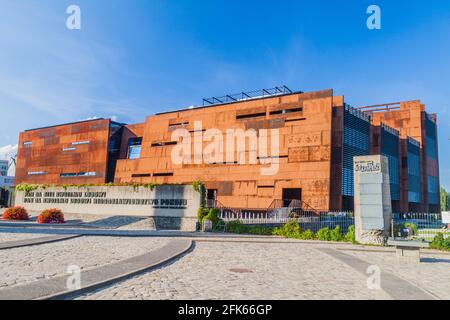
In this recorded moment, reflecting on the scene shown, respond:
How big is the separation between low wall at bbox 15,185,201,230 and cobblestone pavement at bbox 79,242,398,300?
42.5 ft

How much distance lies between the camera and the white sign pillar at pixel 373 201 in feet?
52.5

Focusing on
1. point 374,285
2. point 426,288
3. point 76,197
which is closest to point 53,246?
point 374,285

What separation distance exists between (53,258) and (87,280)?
12.3 ft

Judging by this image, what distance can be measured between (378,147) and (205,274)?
4763cm

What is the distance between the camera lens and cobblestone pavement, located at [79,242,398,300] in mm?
6395

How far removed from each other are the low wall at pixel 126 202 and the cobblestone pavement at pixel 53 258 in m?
10.6

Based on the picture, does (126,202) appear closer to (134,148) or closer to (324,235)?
(324,235)

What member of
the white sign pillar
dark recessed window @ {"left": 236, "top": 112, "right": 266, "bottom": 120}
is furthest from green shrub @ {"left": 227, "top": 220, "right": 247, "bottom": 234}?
dark recessed window @ {"left": 236, "top": 112, "right": 266, "bottom": 120}

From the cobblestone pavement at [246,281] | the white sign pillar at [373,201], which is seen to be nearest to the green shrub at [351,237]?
the white sign pillar at [373,201]

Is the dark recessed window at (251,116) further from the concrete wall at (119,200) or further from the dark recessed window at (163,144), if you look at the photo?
the concrete wall at (119,200)

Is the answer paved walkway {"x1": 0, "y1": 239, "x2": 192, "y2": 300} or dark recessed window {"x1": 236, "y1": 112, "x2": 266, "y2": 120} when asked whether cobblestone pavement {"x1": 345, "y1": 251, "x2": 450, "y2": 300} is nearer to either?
paved walkway {"x1": 0, "y1": 239, "x2": 192, "y2": 300}

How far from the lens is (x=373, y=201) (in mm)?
16031

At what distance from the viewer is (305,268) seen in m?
9.67
